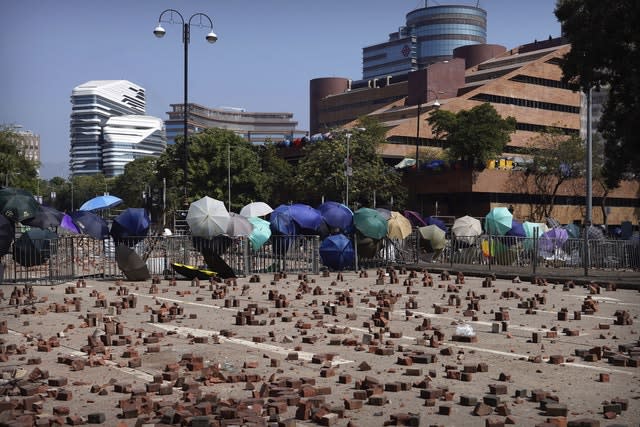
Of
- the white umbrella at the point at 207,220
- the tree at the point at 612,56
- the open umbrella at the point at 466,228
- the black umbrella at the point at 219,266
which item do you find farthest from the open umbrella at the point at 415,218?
the black umbrella at the point at 219,266

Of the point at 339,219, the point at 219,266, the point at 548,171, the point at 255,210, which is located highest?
the point at 548,171

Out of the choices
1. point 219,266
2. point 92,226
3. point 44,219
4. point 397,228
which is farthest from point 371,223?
point 44,219

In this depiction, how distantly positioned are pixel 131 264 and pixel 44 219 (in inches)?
157

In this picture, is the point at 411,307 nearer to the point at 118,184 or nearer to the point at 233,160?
the point at 233,160

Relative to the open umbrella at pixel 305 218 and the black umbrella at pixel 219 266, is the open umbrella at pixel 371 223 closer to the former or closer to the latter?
the open umbrella at pixel 305 218

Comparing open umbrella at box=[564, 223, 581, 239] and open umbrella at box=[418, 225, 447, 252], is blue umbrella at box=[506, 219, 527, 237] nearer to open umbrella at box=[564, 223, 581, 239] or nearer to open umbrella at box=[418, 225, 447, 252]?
open umbrella at box=[564, 223, 581, 239]

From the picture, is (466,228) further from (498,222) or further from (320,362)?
(320,362)

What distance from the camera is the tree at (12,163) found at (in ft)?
212

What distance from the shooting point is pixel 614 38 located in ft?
90.4

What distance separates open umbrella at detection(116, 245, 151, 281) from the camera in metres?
23.1

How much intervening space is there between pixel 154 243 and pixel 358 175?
4099 cm

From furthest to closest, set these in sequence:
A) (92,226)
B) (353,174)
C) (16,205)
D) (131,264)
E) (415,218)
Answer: (353,174) → (415,218) → (92,226) → (131,264) → (16,205)

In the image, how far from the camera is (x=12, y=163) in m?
64.7

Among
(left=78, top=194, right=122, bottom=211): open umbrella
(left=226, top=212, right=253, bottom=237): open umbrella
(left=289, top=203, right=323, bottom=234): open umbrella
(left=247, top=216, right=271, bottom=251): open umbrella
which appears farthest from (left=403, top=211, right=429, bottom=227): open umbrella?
(left=78, top=194, right=122, bottom=211): open umbrella
